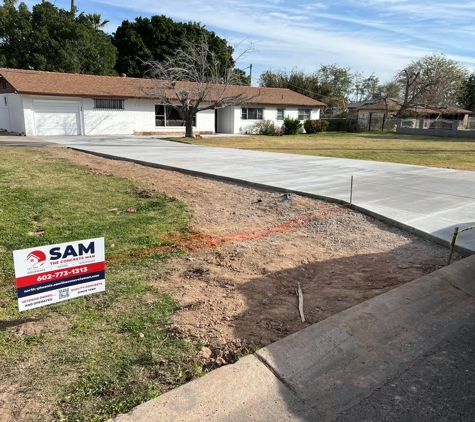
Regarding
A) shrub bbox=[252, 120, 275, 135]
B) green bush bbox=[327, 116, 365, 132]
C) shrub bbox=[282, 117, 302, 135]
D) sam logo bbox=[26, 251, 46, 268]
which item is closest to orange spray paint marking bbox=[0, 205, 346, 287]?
sam logo bbox=[26, 251, 46, 268]

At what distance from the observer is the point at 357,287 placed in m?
4.73

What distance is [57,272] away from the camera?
3.55 m

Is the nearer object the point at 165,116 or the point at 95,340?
the point at 95,340

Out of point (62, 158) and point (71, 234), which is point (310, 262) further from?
point (62, 158)

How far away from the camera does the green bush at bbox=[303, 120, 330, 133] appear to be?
38344 mm

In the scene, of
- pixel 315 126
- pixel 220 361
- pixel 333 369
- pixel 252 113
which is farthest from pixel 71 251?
pixel 315 126

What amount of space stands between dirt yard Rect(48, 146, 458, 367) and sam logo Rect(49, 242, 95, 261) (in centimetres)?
101

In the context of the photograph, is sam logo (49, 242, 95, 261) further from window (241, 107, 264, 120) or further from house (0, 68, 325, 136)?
window (241, 107, 264, 120)

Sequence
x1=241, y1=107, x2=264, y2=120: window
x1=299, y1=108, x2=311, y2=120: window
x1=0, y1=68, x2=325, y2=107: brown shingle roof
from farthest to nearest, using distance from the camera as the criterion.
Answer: x1=299, y1=108, x2=311, y2=120: window, x1=241, y1=107, x2=264, y2=120: window, x1=0, y1=68, x2=325, y2=107: brown shingle roof

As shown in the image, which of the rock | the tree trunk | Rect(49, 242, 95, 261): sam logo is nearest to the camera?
the rock

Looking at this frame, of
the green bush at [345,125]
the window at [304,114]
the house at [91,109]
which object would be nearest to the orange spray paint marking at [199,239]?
the house at [91,109]

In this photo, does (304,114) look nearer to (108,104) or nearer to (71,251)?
(108,104)

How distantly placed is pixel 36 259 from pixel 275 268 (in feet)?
9.33

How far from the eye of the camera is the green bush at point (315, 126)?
38.3 m
